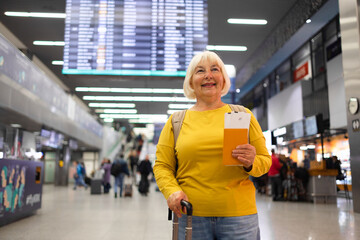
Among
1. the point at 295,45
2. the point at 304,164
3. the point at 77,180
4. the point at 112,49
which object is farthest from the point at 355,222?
the point at 77,180

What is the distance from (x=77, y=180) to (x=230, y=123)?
21.2 meters

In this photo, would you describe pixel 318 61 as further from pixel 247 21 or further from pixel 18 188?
pixel 18 188

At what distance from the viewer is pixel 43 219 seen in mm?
7258

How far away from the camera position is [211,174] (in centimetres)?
165

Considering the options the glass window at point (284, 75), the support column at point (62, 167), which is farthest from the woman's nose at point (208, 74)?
the support column at point (62, 167)

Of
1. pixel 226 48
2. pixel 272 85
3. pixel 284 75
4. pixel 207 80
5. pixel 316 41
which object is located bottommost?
pixel 207 80

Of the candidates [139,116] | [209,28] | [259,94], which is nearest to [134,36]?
[209,28]

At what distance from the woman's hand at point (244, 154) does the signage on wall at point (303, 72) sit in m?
14.3

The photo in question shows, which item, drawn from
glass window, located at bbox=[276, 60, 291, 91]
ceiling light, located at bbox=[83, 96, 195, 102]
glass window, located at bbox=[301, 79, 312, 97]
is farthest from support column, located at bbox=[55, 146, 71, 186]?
glass window, located at bbox=[301, 79, 312, 97]

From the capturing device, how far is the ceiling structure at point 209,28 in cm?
1199

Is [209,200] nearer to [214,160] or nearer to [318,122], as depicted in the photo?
[214,160]

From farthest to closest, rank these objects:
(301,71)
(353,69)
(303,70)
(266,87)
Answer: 1. (266,87)
2. (301,71)
3. (303,70)
4. (353,69)

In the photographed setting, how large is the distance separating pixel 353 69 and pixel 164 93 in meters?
6.64

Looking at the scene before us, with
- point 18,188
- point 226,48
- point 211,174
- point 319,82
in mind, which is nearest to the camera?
point 211,174
